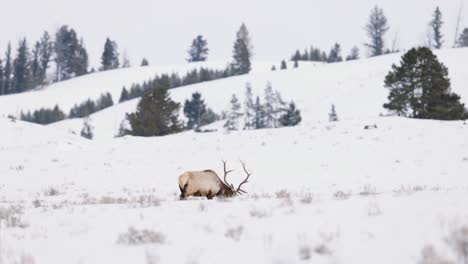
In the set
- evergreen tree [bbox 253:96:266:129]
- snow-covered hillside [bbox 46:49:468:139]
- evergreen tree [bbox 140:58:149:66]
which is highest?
evergreen tree [bbox 140:58:149:66]

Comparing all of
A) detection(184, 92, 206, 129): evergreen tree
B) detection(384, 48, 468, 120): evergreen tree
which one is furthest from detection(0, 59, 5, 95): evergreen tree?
detection(384, 48, 468, 120): evergreen tree

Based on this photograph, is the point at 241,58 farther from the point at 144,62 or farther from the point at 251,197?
the point at 251,197

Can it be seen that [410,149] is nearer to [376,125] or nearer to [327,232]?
[376,125]

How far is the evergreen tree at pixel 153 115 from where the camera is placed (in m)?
39.3

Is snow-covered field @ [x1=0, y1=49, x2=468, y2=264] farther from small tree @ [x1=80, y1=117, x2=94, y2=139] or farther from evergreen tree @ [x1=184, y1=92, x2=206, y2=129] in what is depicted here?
evergreen tree @ [x1=184, y1=92, x2=206, y2=129]

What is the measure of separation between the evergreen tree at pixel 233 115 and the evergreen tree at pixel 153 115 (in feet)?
70.4

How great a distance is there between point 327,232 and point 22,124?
40.4 metres

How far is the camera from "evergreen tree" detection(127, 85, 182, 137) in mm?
39312

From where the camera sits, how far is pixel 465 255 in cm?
440

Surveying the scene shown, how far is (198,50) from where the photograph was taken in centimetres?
11706

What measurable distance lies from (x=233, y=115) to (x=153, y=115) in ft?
89.1

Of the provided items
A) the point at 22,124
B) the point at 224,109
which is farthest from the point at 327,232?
the point at 224,109

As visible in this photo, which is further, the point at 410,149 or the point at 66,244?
the point at 410,149

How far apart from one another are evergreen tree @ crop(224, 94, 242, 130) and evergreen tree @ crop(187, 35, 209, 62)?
2003 inches
